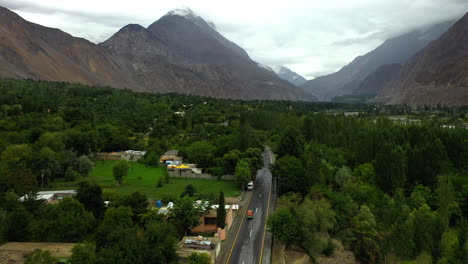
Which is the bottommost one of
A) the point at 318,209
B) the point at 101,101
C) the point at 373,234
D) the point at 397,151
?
the point at 373,234

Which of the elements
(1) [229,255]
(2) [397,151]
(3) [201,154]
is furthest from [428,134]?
(1) [229,255]

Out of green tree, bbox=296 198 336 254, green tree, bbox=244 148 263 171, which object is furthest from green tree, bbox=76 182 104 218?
green tree, bbox=244 148 263 171

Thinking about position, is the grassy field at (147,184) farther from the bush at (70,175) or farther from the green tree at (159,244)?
the green tree at (159,244)

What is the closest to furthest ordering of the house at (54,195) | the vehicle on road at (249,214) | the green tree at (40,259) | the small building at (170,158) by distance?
the green tree at (40,259), the house at (54,195), the vehicle on road at (249,214), the small building at (170,158)

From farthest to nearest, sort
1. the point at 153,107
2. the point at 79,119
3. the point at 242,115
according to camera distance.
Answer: the point at 153,107
the point at 242,115
the point at 79,119

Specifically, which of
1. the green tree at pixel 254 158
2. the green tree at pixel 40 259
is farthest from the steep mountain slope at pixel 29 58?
the green tree at pixel 40 259

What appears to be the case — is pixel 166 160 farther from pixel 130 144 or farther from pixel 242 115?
pixel 242 115

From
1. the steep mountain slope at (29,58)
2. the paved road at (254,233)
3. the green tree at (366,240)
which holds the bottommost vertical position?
the green tree at (366,240)
